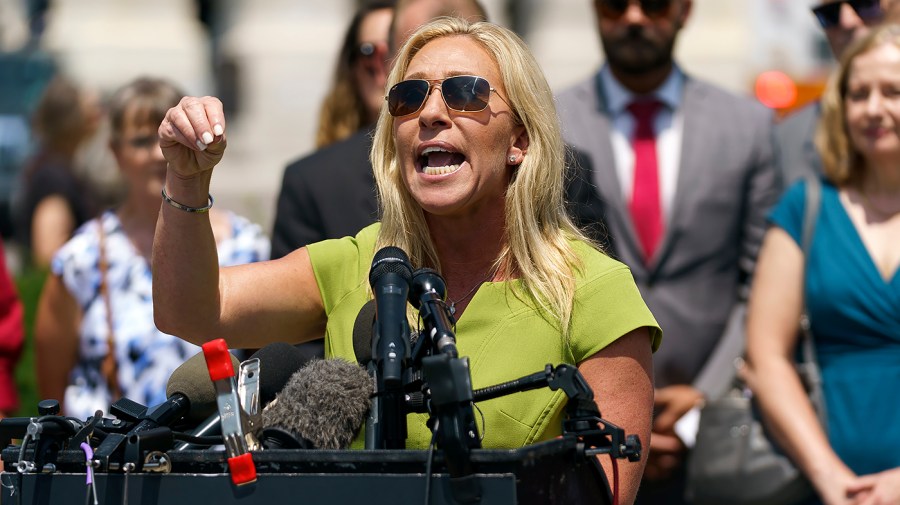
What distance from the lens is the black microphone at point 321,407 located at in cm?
271

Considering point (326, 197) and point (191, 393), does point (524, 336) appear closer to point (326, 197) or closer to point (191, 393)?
point (191, 393)

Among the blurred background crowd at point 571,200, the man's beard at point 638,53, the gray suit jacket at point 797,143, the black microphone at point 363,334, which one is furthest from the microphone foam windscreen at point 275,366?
the gray suit jacket at point 797,143

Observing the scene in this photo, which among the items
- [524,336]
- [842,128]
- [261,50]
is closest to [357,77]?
[842,128]

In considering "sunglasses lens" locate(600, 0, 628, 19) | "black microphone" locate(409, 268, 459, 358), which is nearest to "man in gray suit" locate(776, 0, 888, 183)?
"sunglasses lens" locate(600, 0, 628, 19)

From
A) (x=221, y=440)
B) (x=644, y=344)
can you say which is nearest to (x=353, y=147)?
(x=644, y=344)

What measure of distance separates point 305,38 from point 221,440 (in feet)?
72.6

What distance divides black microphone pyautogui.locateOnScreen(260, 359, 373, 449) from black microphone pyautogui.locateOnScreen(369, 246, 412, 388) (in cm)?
19

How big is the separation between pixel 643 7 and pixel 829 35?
847mm

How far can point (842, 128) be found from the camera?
5.03m

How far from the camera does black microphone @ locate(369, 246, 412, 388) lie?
2557mm

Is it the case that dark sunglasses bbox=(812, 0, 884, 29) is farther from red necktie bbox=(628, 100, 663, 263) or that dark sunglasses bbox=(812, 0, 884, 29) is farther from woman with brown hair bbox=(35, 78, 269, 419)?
woman with brown hair bbox=(35, 78, 269, 419)

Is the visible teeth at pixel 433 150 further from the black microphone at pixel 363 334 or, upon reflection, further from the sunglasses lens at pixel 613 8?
the sunglasses lens at pixel 613 8

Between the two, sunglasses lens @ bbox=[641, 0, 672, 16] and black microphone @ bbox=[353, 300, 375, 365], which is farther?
sunglasses lens @ bbox=[641, 0, 672, 16]

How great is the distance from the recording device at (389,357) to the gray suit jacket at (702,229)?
2.65 meters
